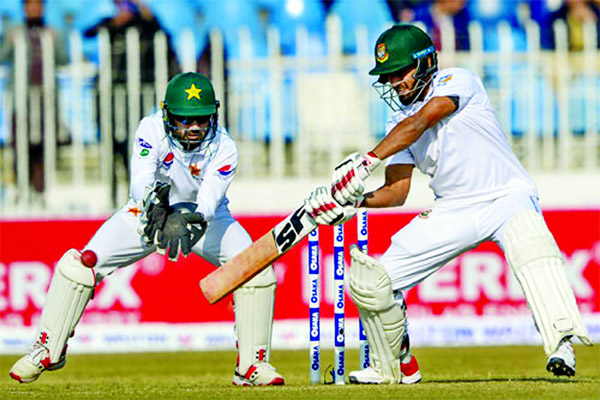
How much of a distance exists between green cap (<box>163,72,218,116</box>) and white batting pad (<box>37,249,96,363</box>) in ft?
3.11

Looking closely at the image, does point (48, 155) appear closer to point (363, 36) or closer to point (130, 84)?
point (130, 84)

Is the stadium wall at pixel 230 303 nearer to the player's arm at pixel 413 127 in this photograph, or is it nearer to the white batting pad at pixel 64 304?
the white batting pad at pixel 64 304

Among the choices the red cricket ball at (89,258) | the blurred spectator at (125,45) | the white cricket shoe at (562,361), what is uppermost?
the blurred spectator at (125,45)

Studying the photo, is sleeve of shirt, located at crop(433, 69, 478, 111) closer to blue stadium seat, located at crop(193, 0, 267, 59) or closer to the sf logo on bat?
the sf logo on bat

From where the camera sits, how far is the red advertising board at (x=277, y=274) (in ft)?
36.9

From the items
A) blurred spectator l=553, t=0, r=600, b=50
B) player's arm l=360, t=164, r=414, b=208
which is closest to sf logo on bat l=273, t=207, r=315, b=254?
player's arm l=360, t=164, r=414, b=208

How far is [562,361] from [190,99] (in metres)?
2.31

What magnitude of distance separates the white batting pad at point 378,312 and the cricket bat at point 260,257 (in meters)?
0.30

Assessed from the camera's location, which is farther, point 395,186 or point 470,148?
point 395,186

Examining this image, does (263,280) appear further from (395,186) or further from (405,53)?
(405,53)

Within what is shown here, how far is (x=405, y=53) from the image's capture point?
6.28 m

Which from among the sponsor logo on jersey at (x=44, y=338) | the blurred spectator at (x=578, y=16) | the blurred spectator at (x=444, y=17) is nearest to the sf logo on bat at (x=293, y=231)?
the sponsor logo on jersey at (x=44, y=338)

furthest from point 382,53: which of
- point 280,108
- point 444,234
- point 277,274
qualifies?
point 280,108

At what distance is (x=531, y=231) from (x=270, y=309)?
1535 mm
